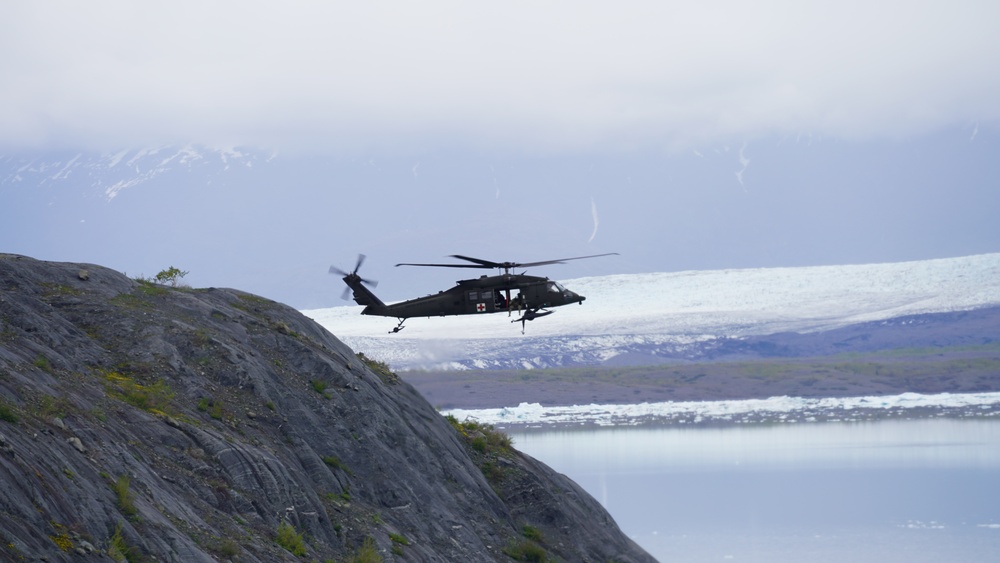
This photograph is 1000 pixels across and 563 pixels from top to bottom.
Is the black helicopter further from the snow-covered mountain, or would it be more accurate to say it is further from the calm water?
the snow-covered mountain

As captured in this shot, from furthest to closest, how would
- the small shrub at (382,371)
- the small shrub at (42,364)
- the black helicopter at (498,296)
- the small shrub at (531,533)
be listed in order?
the black helicopter at (498,296) → the small shrub at (382,371) → the small shrub at (531,533) → the small shrub at (42,364)

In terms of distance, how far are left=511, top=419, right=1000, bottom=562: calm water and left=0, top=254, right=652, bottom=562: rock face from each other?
116 feet

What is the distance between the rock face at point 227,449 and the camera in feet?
65.0

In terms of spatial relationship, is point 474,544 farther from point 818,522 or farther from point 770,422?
point 770,422

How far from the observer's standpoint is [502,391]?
16150 cm

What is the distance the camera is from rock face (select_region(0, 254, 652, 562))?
1981 cm

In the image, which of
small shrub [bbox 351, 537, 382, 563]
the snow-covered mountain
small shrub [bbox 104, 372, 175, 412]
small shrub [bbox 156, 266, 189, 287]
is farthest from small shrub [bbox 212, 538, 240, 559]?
the snow-covered mountain

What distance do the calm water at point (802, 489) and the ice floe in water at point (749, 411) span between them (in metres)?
13.4

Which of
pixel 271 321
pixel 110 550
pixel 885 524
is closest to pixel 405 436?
pixel 271 321

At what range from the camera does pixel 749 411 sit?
152625 mm

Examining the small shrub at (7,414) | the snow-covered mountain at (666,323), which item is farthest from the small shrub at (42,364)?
the snow-covered mountain at (666,323)

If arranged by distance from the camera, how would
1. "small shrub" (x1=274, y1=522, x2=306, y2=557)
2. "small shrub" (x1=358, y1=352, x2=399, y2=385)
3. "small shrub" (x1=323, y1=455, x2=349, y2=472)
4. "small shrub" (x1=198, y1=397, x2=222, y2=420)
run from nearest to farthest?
1. "small shrub" (x1=274, y1=522, x2=306, y2=557)
2. "small shrub" (x1=198, y1=397, x2=222, y2=420)
3. "small shrub" (x1=323, y1=455, x2=349, y2=472)
4. "small shrub" (x1=358, y1=352, x2=399, y2=385)

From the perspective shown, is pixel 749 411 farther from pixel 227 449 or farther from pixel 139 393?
pixel 139 393

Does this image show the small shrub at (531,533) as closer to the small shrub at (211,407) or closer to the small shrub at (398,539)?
the small shrub at (398,539)
